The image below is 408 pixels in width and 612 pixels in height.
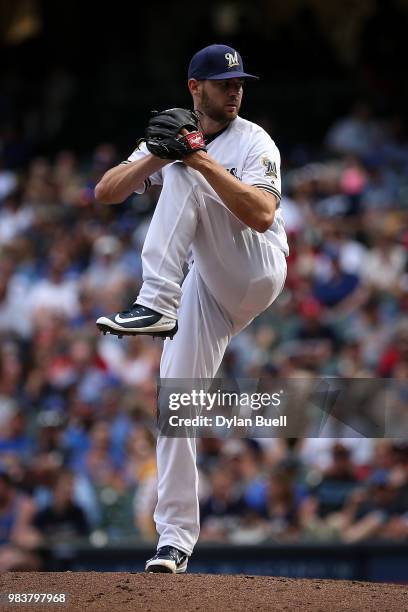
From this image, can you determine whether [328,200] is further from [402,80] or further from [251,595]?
[251,595]

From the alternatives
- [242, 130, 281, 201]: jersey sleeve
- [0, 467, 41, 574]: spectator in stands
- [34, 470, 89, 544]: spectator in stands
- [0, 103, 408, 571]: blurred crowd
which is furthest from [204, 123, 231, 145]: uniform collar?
[34, 470, 89, 544]: spectator in stands

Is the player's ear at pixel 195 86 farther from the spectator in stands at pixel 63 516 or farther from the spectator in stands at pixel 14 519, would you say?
the spectator in stands at pixel 63 516

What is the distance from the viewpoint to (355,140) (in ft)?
44.2

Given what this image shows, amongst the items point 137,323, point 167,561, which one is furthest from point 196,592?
point 137,323

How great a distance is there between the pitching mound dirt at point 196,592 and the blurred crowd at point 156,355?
11.2 ft

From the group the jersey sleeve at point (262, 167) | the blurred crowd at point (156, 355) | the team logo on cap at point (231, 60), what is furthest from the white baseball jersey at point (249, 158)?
the blurred crowd at point (156, 355)

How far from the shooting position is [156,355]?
11.0 meters

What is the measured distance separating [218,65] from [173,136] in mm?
548

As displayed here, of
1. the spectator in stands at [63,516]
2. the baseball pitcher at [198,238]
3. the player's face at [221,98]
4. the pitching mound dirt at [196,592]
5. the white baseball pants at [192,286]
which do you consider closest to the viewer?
the pitching mound dirt at [196,592]

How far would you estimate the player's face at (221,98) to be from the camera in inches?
229

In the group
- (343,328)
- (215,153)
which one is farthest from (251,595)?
(343,328)

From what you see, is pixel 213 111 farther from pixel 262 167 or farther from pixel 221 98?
pixel 262 167

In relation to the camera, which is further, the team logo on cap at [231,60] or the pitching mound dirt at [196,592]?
the team logo on cap at [231,60]

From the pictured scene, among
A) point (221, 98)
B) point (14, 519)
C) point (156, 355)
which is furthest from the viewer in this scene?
point (156, 355)
